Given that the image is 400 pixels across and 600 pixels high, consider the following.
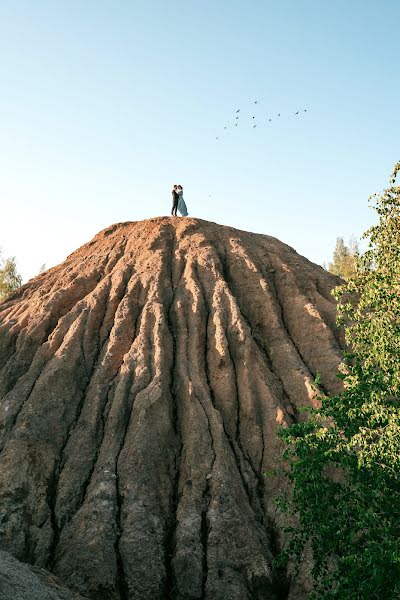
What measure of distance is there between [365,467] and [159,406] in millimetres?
9071

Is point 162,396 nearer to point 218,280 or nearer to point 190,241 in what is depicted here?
point 218,280

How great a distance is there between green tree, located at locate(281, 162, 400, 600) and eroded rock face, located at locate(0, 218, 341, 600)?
163cm

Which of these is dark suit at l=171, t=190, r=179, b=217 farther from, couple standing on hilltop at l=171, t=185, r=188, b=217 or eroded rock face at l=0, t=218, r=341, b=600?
eroded rock face at l=0, t=218, r=341, b=600

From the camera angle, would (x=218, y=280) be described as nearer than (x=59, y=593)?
No

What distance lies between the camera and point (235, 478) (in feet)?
62.7

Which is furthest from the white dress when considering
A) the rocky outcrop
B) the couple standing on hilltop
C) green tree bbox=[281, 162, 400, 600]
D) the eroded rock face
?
the rocky outcrop

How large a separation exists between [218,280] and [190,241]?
11.9 feet

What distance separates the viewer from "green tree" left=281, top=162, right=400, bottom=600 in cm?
1191

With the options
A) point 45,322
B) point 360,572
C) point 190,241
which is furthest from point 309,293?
point 360,572

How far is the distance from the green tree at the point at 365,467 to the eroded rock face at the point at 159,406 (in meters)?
1.63

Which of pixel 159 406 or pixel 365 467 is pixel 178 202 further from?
pixel 365 467

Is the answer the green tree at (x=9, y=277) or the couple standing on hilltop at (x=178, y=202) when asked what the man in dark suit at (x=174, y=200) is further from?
the green tree at (x=9, y=277)

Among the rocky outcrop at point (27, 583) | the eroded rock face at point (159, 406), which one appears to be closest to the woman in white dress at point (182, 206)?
the eroded rock face at point (159, 406)

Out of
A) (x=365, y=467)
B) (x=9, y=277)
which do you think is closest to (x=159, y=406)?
(x=365, y=467)
